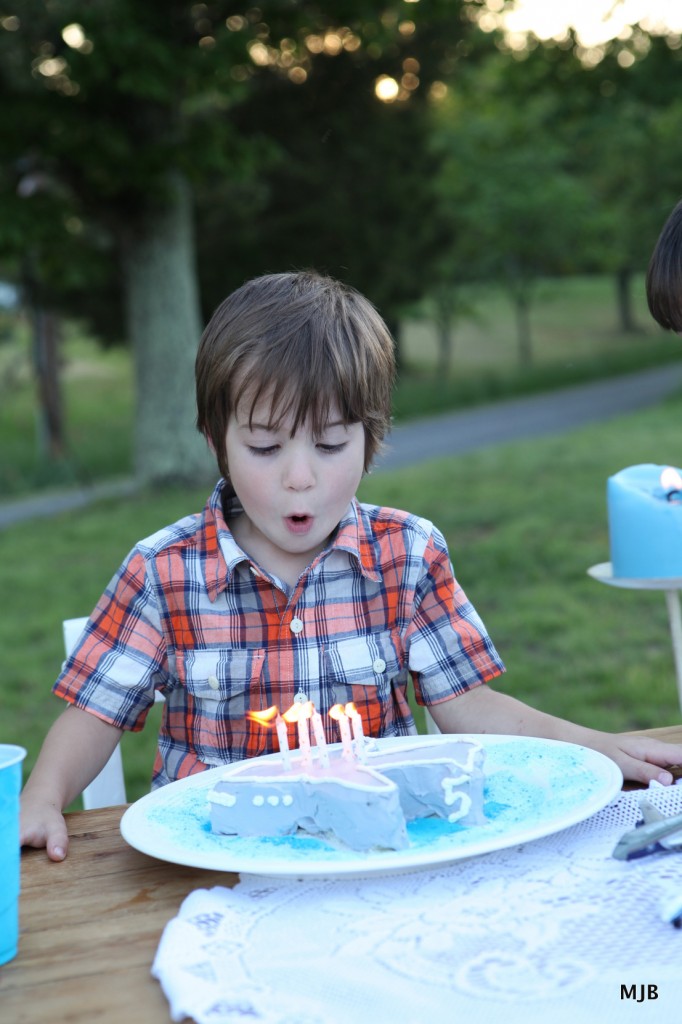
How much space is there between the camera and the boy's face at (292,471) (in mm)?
1760

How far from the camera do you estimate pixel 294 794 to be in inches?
51.5

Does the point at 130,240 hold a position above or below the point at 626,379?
above

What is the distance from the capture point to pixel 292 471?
174cm

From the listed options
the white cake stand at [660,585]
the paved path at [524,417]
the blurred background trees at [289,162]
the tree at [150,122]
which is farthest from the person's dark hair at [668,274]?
the paved path at [524,417]

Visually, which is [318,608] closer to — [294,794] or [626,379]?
[294,794]

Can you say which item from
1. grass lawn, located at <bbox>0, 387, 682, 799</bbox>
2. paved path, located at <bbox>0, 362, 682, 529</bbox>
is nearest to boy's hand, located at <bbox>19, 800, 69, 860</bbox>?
grass lawn, located at <bbox>0, 387, 682, 799</bbox>

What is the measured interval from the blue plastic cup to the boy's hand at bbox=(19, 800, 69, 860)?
0.88 ft

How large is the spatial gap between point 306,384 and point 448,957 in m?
0.95

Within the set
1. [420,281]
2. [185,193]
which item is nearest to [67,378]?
[420,281]

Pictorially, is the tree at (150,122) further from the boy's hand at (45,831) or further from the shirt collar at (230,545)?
the boy's hand at (45,831)

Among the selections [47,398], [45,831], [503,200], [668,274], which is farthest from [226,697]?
[503,200]

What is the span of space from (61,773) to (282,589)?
1.52 ft

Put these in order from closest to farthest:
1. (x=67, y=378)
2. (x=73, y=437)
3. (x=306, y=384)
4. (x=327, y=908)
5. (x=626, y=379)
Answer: (x=327, y=908), (x=306, y=384), (x=73, y=437), (x=626, y=379), (x=67, y=378)

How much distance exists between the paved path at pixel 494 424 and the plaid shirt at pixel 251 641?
27.6 feet
